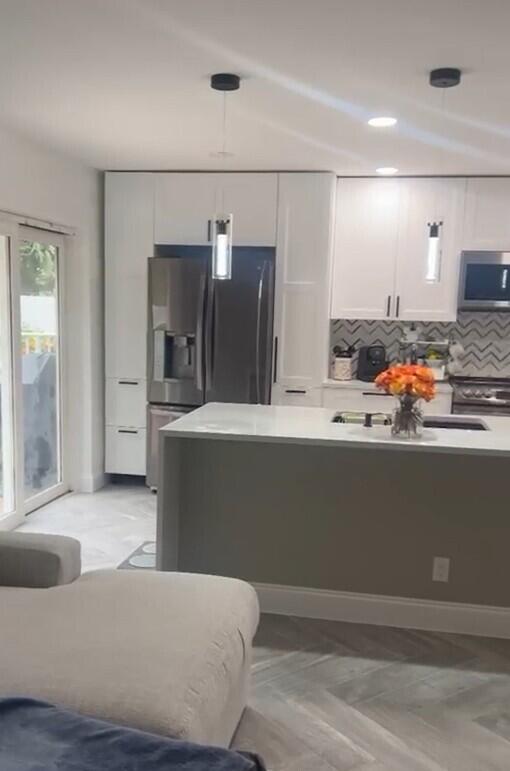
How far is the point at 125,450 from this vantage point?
5.36 meters

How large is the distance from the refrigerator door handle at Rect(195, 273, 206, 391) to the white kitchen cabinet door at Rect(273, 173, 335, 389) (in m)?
0.54

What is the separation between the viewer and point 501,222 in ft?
15.8

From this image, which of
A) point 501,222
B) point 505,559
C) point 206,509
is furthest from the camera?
point 501,222

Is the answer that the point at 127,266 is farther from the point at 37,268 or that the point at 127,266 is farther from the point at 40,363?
the point at 40,363

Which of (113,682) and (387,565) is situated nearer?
(113,682)

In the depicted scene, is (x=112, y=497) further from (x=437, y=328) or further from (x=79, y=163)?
(x=437, y=328)

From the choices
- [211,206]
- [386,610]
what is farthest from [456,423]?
[211,206]

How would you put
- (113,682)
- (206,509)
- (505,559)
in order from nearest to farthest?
(113,682) → (505,559) → (206,509)

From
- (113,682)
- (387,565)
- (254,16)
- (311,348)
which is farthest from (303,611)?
(254,16)

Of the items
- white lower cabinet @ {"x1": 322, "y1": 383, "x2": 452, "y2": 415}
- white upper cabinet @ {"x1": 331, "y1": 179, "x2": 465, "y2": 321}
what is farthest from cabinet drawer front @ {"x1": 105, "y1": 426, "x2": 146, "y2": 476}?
white upper cabinet @ {"x1": 331, "y1": 179, "x2": 465, "y2": 321}

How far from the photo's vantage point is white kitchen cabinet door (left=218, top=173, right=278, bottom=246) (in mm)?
4926

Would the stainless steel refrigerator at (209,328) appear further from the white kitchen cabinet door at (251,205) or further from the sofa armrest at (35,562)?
the sofa armrest at (35,562)

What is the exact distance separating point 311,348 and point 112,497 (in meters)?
1.87

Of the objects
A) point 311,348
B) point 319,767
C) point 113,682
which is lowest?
point 319,767
